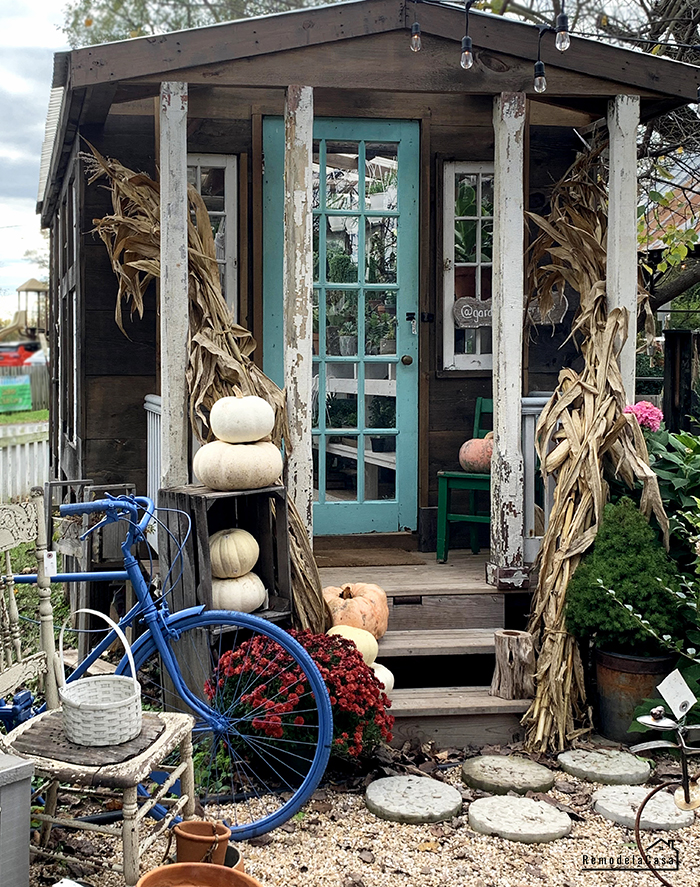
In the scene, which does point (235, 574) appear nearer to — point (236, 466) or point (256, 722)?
point (236, 466)

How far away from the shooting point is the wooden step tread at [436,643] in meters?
4.75

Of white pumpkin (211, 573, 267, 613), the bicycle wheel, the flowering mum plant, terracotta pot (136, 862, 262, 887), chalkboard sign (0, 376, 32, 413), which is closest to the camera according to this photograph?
terracotta pot (136, 862, 262, 887)

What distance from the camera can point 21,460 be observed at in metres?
13.8

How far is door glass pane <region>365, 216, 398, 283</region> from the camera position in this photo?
618cm

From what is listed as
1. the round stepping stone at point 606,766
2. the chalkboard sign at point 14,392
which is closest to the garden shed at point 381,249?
the round stepping stone at point 606,766

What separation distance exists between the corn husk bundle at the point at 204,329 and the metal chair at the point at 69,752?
1374mm

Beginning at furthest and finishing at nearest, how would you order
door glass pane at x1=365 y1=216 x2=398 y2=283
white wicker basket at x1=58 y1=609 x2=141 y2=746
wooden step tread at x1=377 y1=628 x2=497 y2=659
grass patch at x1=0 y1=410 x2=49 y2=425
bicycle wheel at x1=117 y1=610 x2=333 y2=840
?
grass patch at x1=0 y1=410 x2=49 y2=425, door glass pane at x1=365 y1=216 x2=398 y2=283, wooden step tread at x1=377 y1=628 x2=497 y2=659, bicycle wheel at x1=117 y1=610 x2=333 y2=840, white wicker basket at x1=58 y1=609 x2=141 y2=746

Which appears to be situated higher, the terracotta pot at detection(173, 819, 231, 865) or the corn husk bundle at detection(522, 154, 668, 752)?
the corn husk bundle at detection(522, 154, 668, 752)

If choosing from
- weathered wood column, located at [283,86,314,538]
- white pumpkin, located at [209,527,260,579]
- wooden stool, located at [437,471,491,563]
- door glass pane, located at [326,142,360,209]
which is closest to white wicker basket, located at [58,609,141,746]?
white pumpkin, located at [209,527,260,579]

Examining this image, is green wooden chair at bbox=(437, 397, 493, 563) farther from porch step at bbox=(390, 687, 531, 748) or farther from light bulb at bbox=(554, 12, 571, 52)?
light bulb at bbox=(554, 12, 571, 52)

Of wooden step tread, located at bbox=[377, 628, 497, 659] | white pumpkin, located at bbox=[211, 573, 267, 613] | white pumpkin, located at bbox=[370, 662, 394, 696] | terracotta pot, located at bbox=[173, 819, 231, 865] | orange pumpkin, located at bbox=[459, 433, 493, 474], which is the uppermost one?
orange pumpkin, located at bbox=[459, 433, 493, 474]

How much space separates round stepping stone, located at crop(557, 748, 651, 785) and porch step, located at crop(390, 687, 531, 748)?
31cm

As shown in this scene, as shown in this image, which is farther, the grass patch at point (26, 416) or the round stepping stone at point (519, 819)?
the grass patch at point (26, 416)

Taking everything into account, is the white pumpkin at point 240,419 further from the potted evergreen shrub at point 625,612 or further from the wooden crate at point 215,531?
the potted evergreen shrub at point 625,612
